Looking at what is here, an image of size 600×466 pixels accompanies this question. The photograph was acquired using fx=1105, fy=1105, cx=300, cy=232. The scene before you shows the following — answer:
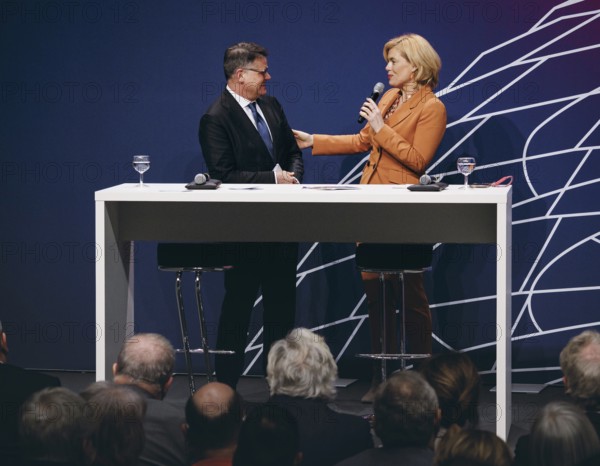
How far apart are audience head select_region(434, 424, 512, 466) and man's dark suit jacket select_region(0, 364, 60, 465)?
122 centimetres

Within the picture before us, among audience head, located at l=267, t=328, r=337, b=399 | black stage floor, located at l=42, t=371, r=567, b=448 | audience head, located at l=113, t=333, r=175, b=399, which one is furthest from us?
black stage floor, located at l=42, t=371, r=567, b=448

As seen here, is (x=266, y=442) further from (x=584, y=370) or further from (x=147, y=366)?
(x=584, y=370)

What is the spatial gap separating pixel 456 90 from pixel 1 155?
100 inches

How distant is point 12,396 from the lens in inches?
137

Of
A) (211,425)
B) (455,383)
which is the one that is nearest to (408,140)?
(455,383)

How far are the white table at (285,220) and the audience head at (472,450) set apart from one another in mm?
1630

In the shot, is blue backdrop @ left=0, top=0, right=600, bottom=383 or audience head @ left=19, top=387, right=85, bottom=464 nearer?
audience head @ left=19, top=387, right=85, bottom=464

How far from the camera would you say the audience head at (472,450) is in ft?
9.43

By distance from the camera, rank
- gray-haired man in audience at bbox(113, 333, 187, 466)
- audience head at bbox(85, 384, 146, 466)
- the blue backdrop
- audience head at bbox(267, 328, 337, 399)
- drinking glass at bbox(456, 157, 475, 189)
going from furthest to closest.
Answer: the blue backdrop < drinking glass at bbox(456, 157, 475, 189) < audience head at bbox(267, 328, 337, 399) < gray-haired man in audience at bbox(113, 333, 187, 466) < audience head at bbox(85, 384, 146, 466)

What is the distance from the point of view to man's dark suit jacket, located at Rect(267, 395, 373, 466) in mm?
3203

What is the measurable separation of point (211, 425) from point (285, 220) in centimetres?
183

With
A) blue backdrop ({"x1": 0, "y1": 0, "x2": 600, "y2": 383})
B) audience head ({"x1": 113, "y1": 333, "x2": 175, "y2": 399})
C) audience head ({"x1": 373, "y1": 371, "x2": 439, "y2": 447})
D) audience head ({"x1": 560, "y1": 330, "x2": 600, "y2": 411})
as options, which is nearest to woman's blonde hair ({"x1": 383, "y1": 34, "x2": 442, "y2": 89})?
blue backdrop ({"x1": 0, "y1": 0, "x2": 600, "y2": 383})

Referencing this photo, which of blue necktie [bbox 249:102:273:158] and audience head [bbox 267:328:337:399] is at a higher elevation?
blue necktie [bbox 249:102:273:158]

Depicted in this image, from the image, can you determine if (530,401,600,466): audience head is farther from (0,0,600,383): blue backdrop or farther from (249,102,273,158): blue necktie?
(0,0,600,383): blue backdrop
